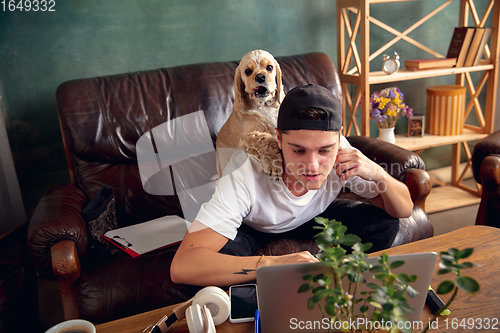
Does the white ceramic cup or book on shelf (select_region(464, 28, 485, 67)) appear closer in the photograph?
the white ceramic cup

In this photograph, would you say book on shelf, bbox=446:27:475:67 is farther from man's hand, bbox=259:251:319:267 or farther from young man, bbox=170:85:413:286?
man's hand, bbox=259:251:319:267

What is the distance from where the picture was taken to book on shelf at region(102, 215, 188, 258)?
1.64 m

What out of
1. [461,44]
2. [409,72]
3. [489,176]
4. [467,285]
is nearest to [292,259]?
[467,285]

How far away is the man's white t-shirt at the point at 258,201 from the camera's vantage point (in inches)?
48.2

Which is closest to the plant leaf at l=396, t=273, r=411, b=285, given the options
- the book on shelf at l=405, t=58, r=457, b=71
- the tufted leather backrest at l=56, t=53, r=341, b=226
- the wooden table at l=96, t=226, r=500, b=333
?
the wooden table at l=96, t=226, r=500, b=333

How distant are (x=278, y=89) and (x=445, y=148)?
87.9 inches

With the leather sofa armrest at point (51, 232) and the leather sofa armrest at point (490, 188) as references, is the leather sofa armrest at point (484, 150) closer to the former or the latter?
the leather sofa armrest at point (490, 188)

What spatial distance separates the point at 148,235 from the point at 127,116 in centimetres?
67

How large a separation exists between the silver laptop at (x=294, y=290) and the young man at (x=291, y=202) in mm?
220

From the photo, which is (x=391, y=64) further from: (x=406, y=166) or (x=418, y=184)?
(x=418, y=184)

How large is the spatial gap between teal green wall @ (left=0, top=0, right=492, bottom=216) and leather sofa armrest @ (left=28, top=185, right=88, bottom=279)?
858mm

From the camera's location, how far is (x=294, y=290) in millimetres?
742

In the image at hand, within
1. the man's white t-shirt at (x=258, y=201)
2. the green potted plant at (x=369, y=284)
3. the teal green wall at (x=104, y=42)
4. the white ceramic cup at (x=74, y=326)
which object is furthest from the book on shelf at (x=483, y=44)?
the white ceramic cup at (x=74, y=326)

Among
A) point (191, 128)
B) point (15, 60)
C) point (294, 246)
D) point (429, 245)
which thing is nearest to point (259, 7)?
point (191, 128)
